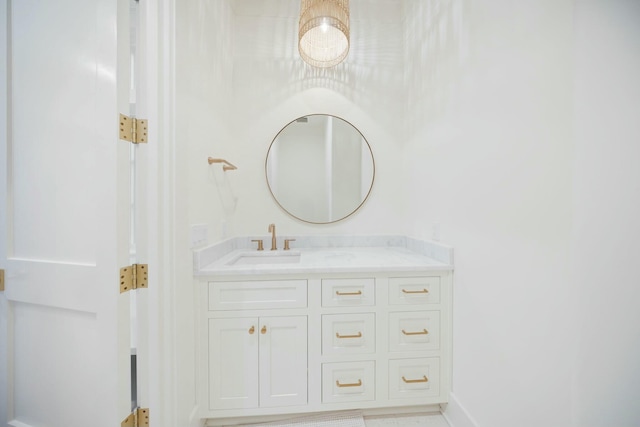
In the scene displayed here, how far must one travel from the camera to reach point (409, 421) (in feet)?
4.83

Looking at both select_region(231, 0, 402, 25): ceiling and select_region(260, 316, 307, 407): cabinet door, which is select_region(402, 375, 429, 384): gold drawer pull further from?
select_region(231, 0, 402, 25): ceiling

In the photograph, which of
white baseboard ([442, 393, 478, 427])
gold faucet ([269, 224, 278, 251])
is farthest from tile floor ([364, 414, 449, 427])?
gold faucet ([269, 224, 278, 251])

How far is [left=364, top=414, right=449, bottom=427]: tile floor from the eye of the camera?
1.45 metres

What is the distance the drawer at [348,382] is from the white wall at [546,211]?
50 centimetres

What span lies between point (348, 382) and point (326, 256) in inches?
30.4

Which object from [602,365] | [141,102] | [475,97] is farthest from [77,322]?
[475,97]

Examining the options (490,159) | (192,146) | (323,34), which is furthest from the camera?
(323,34)

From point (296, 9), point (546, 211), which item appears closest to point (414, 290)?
point (546, 211)

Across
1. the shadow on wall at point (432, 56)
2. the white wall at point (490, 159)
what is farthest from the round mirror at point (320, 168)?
the shadow on wall at point (432, 56)

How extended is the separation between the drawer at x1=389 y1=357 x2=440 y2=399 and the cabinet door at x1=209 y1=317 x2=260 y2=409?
81 cm

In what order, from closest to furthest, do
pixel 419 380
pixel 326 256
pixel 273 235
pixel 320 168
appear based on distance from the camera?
pixel 419 380, pixel 326 256, pixel 273 235, pixel 320 168

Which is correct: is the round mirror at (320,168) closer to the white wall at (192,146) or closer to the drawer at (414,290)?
the white wall at (192,146)

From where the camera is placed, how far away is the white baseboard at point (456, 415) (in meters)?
1.29

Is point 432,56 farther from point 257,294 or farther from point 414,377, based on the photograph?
point 414,377
